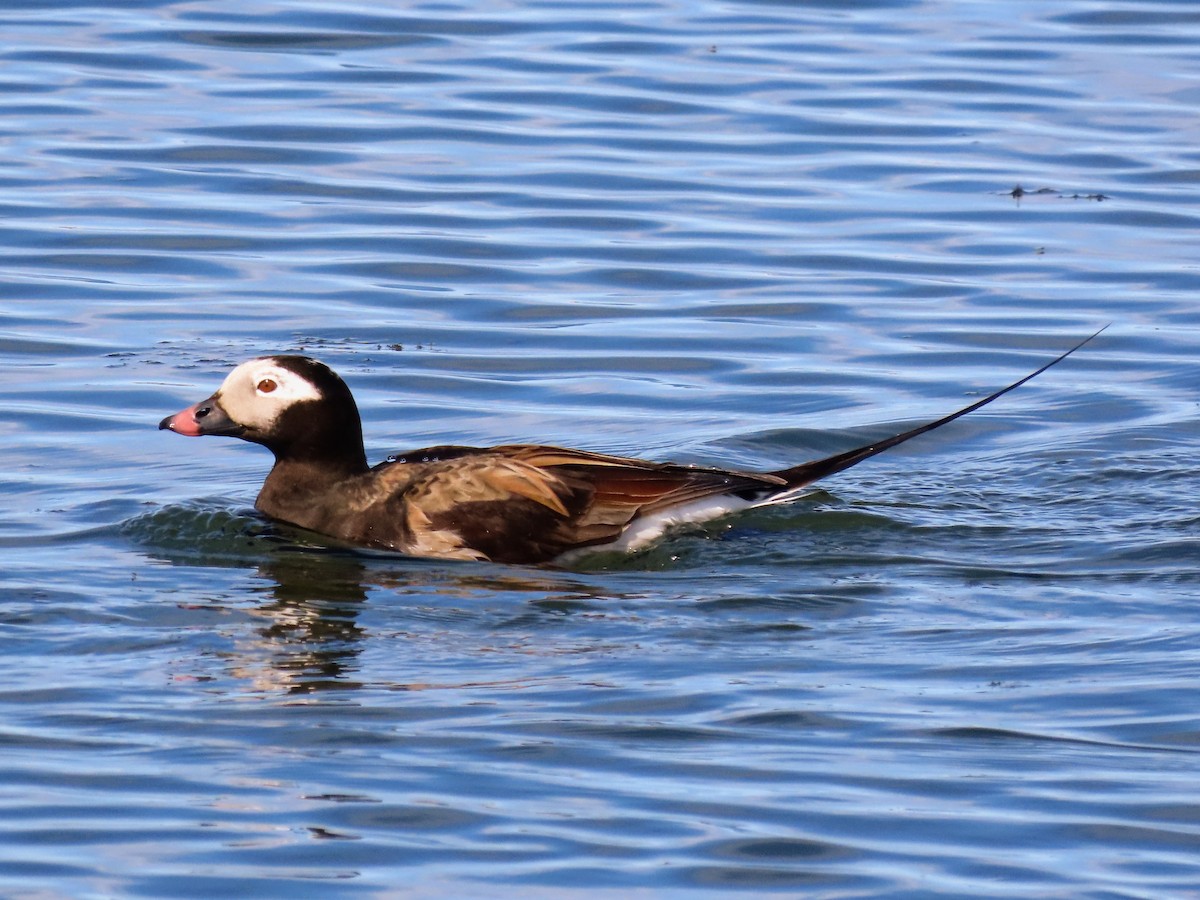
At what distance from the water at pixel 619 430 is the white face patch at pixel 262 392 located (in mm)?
431

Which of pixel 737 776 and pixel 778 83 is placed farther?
pixel 778 83

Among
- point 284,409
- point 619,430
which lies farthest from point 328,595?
point 619,430

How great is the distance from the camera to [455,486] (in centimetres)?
916

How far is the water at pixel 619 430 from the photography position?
598 cm

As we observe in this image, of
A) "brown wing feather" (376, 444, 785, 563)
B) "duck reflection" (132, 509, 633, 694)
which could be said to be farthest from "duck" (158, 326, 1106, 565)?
"duck reflection" (132, 509, 633, 694)

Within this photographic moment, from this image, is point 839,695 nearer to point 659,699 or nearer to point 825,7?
point 659,699

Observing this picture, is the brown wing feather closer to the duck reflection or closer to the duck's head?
the duck reflection

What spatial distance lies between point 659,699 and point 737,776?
2.28 ft

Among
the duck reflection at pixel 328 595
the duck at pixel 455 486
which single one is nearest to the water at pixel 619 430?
the duck reflection at pixel 328 595

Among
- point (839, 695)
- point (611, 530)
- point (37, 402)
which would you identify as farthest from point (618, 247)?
point (839, 695)

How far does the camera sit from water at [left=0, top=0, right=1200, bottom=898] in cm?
598

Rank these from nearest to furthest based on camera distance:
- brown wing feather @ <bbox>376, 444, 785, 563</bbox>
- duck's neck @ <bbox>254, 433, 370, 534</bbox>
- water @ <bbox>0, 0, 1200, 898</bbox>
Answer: water @ <bbox>0, 0, 1200, 898</bbox> < brown wing feather @ <bbox>376, 444, 785, 563</bbox> < duck's neck @ <bbox>254, 433, 370, 534</bbox>

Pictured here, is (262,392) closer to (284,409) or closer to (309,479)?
(284,409)

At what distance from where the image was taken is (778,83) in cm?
1922
